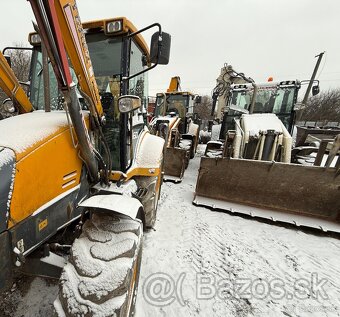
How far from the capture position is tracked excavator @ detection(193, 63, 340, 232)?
3.40 metres

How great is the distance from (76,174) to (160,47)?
1.29m

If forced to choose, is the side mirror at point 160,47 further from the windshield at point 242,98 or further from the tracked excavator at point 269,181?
the windshield at point 242,98

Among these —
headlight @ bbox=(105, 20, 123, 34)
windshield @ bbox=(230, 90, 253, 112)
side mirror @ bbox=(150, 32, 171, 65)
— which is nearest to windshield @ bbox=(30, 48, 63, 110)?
headlight @ bbox=(105, 20, 123, 34)

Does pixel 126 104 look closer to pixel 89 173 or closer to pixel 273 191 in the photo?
pixel 89 173

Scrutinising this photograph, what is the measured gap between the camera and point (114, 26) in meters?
1.88

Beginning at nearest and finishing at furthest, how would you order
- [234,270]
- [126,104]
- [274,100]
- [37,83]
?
[126,104] → [37,83] → [234,270] → [274,100]

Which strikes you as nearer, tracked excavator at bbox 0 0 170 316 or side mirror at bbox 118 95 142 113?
tracked excavator at bbox 0 0 170 316

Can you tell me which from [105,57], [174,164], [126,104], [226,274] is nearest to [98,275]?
[126,104]

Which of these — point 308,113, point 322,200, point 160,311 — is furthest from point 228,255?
point 308,113

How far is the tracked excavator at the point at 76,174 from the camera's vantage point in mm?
1143

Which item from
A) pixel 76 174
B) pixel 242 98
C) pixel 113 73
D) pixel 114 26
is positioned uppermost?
pixel 114 26

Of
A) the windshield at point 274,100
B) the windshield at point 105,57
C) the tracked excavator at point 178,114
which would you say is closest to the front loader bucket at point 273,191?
the windshield at point 274,100

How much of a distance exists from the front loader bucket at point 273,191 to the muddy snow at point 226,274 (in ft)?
1.01

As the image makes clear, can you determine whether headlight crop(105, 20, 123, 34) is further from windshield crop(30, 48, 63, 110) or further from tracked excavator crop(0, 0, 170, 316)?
windshield crop(30, 48, 63, 110)
